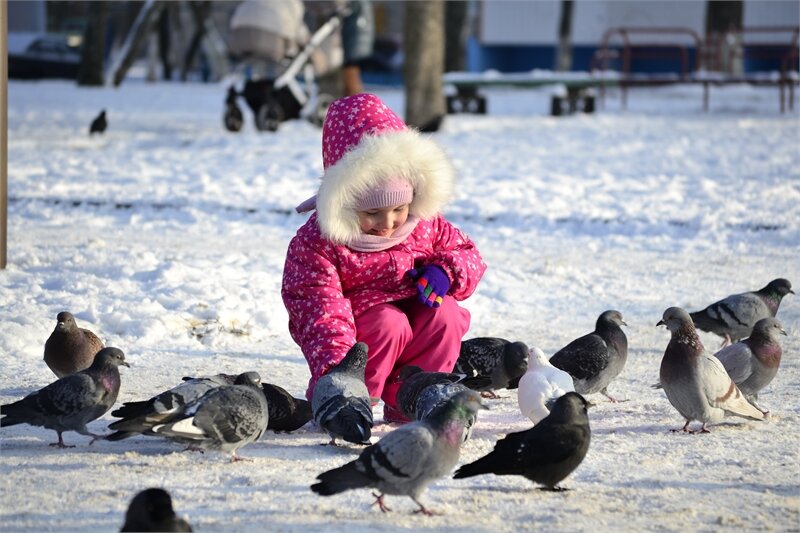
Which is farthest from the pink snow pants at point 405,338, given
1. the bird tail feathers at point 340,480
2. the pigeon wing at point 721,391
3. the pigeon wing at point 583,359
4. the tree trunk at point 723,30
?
the tree trunk at point 723,30

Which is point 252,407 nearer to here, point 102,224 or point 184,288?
point 184,288

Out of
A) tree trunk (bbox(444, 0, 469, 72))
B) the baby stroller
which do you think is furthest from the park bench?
tree trunk (bbox(444, 0, 469, 72))

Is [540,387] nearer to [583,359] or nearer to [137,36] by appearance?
[583,359]

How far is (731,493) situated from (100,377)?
2312 millimetres

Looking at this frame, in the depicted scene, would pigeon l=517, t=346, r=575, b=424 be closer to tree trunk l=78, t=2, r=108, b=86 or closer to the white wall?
tree trunk l=78, t=2, r=108, b=86

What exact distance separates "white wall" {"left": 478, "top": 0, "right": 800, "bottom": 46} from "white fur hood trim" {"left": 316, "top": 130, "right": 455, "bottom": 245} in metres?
31.6

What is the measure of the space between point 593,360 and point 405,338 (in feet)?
2.64

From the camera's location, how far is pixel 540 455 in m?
3.88

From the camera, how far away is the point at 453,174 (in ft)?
17.2

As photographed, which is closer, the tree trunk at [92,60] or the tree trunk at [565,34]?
the tree trunk at [92,60]

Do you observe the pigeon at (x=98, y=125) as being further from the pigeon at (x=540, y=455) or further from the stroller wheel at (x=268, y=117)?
the pigeon at (x=540, y=455)

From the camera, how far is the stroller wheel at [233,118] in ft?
59.9

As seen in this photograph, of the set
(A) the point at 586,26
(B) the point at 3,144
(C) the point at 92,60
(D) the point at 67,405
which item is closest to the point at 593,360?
(D) the point at 67,405

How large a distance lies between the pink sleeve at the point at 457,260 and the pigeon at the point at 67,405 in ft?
4.90
